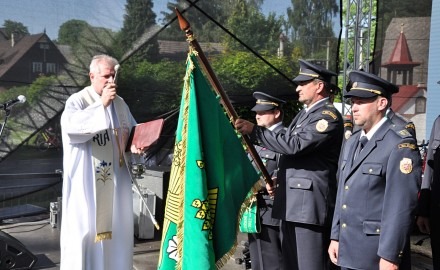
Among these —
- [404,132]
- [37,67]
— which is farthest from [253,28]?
[404,132]

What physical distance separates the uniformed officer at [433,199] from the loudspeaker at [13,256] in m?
3.39

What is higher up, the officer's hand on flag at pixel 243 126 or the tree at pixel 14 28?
the tree at pixel 14 28

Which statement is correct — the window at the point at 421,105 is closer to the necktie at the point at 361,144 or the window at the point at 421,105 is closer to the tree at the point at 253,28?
the tree at the point at 253,28

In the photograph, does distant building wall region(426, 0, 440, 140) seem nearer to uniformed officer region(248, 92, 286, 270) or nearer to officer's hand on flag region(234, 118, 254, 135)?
uniformed officer region(248, 92, 286, 270)

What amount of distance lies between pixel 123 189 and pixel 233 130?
994 mm

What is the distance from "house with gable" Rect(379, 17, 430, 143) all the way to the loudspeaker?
10362 millimetres

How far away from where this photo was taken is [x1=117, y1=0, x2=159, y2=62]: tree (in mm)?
6852

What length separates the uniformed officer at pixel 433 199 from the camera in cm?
352

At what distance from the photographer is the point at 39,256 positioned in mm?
5125

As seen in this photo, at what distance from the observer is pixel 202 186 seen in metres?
3.00

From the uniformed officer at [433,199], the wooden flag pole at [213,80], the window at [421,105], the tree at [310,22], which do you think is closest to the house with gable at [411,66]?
the window at [421,105]

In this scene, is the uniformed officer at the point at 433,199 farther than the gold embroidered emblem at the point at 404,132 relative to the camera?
Yes

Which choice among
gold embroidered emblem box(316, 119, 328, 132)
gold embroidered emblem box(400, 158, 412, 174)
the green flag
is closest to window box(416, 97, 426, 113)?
gold embroidered emblem box(316, 119, 328, 132)

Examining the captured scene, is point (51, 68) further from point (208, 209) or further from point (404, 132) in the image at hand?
point (404, 132)
